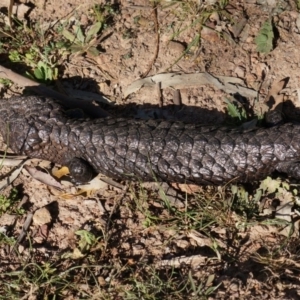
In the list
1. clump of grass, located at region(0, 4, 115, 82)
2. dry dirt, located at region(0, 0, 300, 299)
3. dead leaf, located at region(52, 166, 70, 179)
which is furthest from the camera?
clump of grass, located at region(0, 4, 115, 82)

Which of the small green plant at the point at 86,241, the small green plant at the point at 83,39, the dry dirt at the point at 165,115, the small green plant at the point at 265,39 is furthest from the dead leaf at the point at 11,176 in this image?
the small green plant at the point at 265,39

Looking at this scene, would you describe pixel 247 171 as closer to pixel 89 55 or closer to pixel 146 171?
pixel 146 171

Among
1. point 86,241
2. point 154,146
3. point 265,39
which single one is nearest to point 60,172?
point 86,241

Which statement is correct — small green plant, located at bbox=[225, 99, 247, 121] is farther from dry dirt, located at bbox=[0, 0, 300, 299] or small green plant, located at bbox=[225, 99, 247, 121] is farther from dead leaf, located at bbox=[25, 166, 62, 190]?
dead leaf, located at bbox=[25, 166, 62, 190]

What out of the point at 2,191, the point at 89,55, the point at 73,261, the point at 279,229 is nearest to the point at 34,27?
the point at 89,55

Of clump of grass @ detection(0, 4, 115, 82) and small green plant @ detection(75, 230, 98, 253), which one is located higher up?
clump of grass @ detection(0, 4, 115, 82)

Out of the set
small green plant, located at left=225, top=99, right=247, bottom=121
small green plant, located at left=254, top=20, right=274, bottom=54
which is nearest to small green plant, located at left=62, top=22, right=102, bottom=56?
small green plant, located at left=225, top=99, right=247, bottom=121

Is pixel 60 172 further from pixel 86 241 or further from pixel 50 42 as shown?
pixel 50 42
